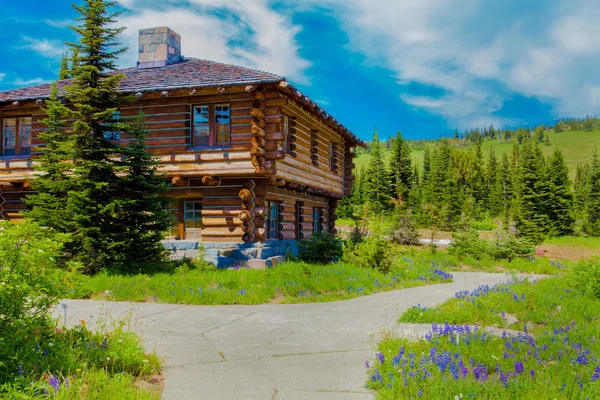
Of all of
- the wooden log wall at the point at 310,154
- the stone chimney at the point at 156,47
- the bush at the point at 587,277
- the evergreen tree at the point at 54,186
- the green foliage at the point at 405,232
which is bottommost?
the bush at the point at 587,277

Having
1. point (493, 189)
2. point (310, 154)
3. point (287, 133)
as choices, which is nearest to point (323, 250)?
point (287, 133)

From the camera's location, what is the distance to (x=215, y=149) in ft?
51.4

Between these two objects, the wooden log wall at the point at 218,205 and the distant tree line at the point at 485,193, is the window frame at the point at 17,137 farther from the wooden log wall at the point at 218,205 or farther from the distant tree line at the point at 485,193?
the distant tree line at the point at 485,193

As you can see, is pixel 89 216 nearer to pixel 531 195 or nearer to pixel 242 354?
pixel 242 354

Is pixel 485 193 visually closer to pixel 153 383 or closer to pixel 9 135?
pixel 9 135

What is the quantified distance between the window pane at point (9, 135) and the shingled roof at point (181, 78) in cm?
107

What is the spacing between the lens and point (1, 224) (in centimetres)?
482

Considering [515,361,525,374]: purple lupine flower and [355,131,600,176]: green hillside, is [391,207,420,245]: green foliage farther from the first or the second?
[355,131,600,176]: green hillside

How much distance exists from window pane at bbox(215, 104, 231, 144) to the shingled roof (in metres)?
1.11

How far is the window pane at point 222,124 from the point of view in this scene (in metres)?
16.1

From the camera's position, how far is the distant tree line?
44.0m

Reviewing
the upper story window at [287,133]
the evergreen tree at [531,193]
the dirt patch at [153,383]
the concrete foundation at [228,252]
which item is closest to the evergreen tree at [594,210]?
the evergreen tree at [531,193]

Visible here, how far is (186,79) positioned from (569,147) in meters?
159

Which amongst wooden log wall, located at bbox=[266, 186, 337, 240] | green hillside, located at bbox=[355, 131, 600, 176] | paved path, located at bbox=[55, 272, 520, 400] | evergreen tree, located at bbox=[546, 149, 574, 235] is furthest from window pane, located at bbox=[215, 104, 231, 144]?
green hillside, located at bbox=[355, 131, 600, 176]
